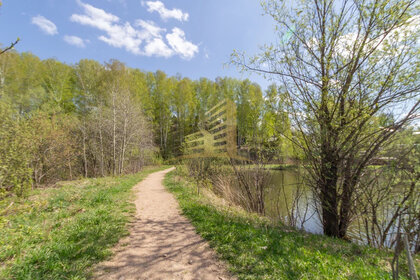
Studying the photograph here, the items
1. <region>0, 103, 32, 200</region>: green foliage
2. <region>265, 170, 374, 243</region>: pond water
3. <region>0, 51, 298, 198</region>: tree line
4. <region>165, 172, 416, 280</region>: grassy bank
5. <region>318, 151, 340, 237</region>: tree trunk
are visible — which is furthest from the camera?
<region>0, 51, 298, 198</region>: tree line

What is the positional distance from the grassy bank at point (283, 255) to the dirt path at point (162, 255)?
27cm

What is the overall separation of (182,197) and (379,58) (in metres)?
6.84

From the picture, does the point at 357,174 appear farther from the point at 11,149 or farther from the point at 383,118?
the point at 11,149

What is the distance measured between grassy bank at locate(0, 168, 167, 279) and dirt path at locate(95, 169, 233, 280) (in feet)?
0.93

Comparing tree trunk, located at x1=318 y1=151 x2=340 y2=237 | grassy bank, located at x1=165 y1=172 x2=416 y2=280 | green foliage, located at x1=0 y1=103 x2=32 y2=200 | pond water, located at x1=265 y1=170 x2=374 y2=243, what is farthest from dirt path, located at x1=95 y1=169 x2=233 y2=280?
green foliage, located at x1=0 y1=103 x2=32 y2=200

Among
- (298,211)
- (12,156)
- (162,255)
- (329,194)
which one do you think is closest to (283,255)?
(162,255)

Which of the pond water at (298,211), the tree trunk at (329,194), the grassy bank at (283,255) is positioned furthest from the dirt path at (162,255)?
the tree trunk at (329,194)

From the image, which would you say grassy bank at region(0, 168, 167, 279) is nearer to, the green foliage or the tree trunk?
the green foliage

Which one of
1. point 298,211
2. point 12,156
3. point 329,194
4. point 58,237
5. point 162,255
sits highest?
point 12,156

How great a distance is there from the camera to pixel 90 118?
38.8ft

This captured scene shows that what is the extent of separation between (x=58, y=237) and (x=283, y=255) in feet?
13.7

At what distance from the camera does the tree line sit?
18.3 feet

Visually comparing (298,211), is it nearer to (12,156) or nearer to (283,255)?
(283,255)

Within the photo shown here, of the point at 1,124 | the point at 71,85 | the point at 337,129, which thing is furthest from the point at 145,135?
the point at 337,129
